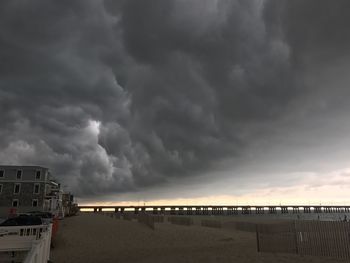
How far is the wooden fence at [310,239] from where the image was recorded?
15.6m

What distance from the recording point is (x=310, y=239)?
672 inches

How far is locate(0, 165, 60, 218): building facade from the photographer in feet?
230

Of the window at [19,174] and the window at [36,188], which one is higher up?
the window at [19,174]

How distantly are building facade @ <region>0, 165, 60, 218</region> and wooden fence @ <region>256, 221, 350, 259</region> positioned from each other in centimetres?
6351

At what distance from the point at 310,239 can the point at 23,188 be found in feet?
226

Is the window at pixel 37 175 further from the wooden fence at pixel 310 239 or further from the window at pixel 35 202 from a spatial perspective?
the wooden fence at pixel 310 239

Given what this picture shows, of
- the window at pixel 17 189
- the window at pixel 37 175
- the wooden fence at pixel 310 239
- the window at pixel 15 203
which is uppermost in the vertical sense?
the window at pixel 37 175

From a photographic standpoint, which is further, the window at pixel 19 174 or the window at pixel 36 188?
the window at pixel 36 188

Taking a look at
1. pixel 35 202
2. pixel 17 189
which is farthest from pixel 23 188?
pixel 35 202

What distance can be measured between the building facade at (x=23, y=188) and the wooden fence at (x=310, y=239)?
63.5m

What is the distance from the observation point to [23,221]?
83.0ft

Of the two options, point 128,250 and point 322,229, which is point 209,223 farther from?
point 322,229

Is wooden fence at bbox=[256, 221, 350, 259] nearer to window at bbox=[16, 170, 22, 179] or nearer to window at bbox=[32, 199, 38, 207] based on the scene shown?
window at bbox=[32, 199, 38, 207]

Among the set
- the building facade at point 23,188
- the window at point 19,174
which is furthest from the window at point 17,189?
the window at point 19,174
